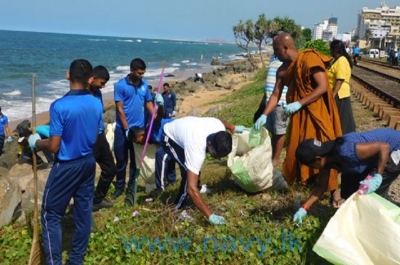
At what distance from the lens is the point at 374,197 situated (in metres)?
2.95

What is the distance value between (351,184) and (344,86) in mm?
2084

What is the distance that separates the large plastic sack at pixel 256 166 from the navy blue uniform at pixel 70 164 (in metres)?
1.56

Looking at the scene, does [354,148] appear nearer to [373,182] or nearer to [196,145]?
[373,182]

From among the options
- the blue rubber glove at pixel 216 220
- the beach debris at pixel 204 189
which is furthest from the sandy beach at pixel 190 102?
the blue rubber glove at pixel 216 220

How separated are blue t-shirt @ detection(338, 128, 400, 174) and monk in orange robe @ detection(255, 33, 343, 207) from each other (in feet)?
2.09

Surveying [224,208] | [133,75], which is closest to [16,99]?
[133,75]

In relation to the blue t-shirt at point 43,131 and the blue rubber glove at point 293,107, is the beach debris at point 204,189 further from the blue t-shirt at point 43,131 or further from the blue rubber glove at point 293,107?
the blue t-shirt at point 43,131

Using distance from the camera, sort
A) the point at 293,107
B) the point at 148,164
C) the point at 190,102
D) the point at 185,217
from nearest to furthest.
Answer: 1. the point at 185,217
2. the point at 293,107
3. the point at 148,164
4. the point at 190,102

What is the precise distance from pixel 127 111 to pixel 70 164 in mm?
1897

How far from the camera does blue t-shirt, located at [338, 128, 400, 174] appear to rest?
3244 millimetres

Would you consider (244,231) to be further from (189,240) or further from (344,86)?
(344,86)

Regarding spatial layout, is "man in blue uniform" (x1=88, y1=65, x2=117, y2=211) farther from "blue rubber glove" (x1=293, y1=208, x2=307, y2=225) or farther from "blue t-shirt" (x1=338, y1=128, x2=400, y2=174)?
"blue t-shirt" (x1=338, y1=128, x2=400, y2=174)

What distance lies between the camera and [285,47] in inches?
171

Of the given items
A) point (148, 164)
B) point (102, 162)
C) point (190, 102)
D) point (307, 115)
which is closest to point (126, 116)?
point (148, 164)
